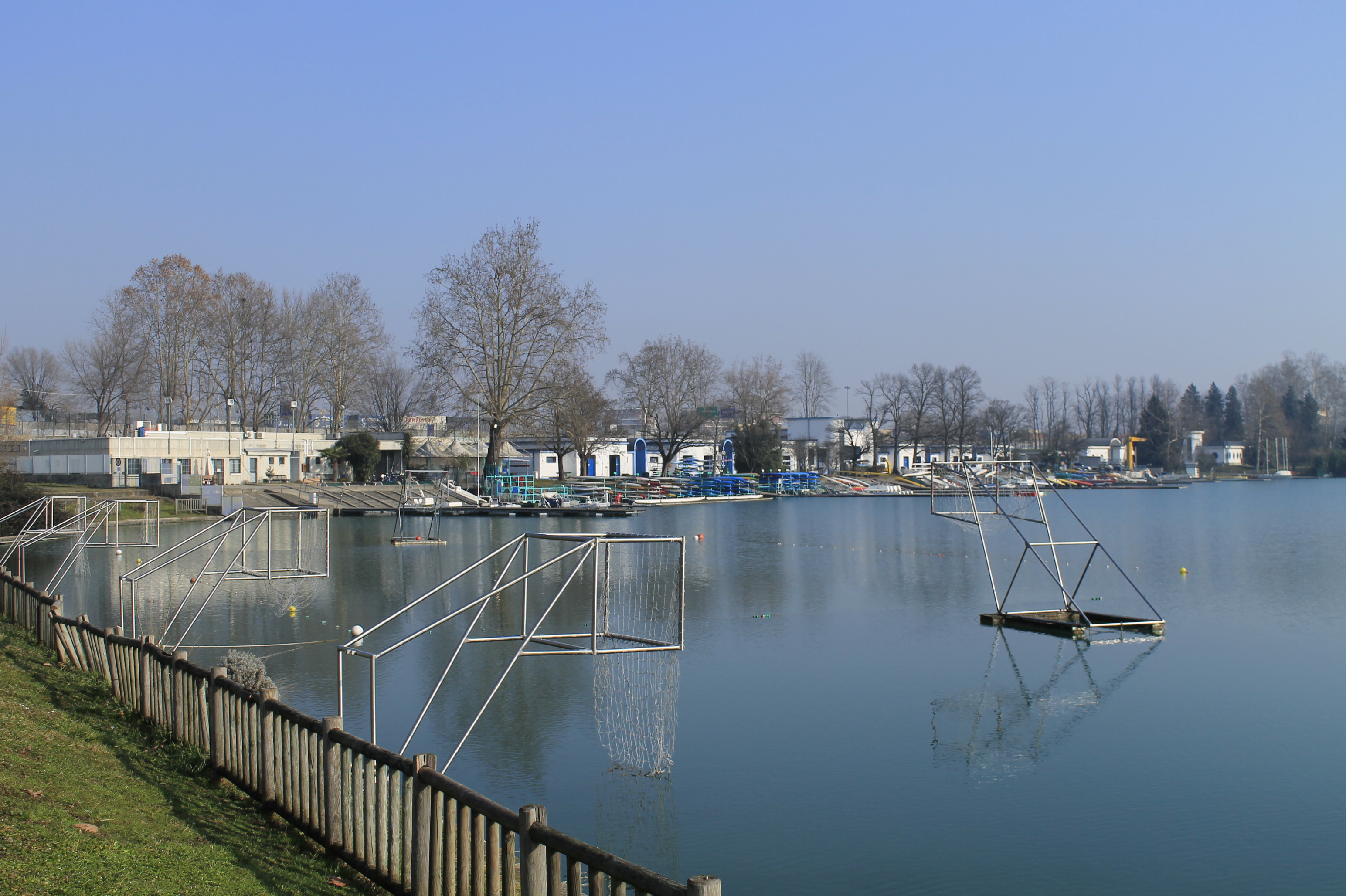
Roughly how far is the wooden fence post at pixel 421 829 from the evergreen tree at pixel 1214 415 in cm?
16187

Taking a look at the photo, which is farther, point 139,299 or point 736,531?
point 139,299

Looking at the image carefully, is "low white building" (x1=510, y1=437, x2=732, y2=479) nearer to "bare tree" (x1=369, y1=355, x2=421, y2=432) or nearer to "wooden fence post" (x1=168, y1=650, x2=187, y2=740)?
"bare tree" (x1=369, y1=355, x2=421, y2=432)

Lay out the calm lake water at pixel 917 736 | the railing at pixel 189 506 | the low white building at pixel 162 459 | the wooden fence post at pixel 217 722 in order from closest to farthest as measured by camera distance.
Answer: the wooden fence post at pixel 217 722 < the calm lake water at pixel 917 736 < the railing at pixel 189 506 < the low white building at pixel 162 459

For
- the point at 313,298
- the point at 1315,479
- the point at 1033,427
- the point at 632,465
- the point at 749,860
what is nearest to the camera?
the point at 749,860

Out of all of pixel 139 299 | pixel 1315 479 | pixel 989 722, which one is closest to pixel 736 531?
pixel 989 722

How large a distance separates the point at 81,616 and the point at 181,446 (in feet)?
171

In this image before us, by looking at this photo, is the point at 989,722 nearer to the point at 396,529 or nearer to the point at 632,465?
the point at 396,529

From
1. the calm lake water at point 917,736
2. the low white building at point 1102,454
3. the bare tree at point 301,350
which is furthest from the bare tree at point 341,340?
the low white building at point 1102,454

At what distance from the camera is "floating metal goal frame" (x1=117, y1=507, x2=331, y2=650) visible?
17.8 meters

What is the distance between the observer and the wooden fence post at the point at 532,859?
534 cm

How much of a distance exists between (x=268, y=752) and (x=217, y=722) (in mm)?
1098

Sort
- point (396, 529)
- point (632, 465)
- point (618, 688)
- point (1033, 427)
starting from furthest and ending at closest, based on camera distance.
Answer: point (1033, 427) < point (632, 465) < point (396, 529) < point (618, 688)

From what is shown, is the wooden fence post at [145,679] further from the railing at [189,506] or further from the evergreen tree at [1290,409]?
the evergreen tree at [1290,409]

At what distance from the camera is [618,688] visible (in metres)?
13.4
